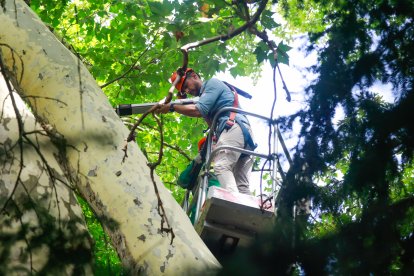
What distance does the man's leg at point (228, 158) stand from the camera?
16.3 feet

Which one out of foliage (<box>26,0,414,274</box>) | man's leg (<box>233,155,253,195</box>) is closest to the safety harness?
man's leg (<box>233,155,253,195</box>)

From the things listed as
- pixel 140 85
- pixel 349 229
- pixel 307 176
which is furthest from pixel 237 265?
pixel 140 85

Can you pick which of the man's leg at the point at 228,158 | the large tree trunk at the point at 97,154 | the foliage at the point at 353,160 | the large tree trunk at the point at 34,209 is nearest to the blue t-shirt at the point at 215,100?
the man's leg at the point at 228,158

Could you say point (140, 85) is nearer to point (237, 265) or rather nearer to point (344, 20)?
point (344, 20)

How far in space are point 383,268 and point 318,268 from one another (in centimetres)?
20

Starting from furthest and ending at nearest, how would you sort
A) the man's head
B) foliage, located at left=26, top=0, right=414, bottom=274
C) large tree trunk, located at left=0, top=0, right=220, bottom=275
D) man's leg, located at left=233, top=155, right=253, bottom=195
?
Answer: the man's head → man's leg, located at left=233, top=155, right=253, bottom=195 → large tree trunk, located at left=0, top=0, right=220, bottom=275 → foliage, located at left=26, top=0, right=414, bottom=274

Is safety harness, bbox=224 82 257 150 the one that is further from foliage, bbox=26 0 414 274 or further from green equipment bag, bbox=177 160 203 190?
foliage, bbox=26 0 414 274

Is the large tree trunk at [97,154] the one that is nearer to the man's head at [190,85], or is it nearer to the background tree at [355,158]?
the background tree at [355,158]

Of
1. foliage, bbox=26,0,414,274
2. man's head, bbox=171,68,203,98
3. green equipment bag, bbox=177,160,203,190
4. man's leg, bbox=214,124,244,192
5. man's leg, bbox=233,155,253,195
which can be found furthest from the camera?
man's head, bbox=171,68,203,98

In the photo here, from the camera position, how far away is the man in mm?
5031

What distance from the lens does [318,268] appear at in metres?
1.57

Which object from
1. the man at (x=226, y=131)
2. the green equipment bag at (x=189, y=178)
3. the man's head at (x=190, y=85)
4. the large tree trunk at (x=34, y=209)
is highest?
the man's head at (x=190, y=85)

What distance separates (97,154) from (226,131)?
9.30ft

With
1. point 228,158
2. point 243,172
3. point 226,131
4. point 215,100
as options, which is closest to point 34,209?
point 228,158
